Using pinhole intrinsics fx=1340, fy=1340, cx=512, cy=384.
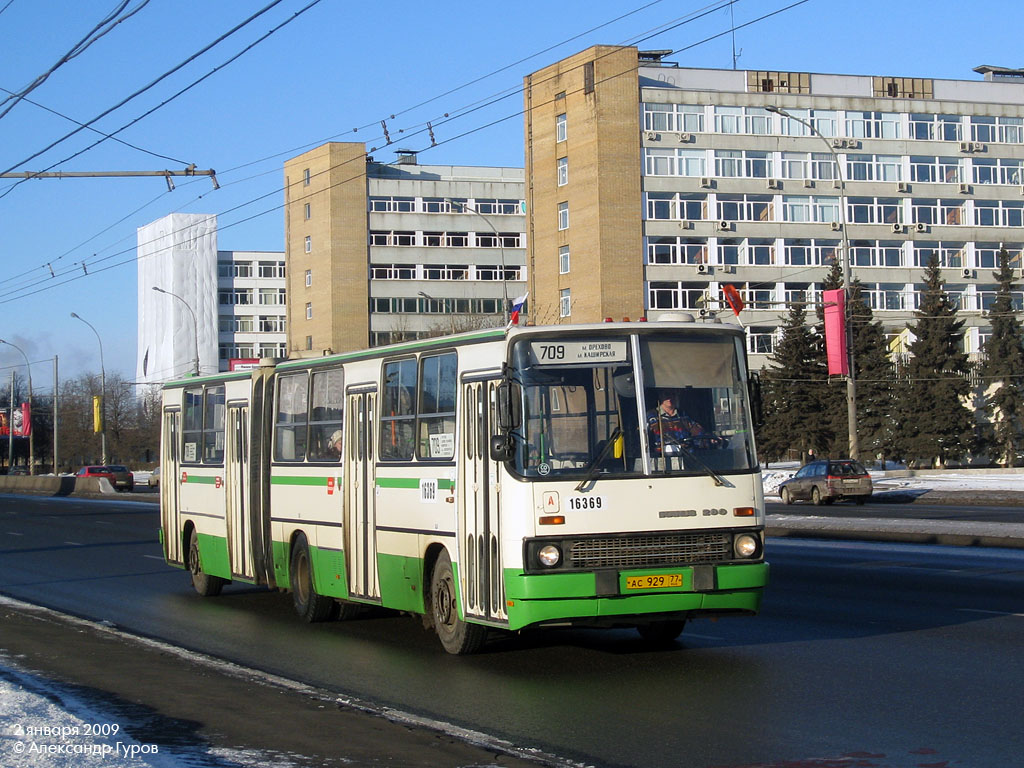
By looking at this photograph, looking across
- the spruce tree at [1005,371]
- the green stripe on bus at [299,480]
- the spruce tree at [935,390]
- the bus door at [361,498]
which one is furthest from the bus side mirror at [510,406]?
the spruce tree at [1005,371]

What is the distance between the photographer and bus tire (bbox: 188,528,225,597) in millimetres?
17797

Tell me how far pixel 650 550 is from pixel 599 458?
2.68 ft

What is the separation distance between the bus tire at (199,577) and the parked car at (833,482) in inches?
1082

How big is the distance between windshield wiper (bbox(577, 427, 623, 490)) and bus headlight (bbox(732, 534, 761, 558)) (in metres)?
1.28

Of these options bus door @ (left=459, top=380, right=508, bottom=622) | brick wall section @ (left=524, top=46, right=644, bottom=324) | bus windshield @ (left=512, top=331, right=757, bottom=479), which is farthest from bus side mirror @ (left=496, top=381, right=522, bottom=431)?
brick wall section @ (left=524, top=46, right=644, bottom=324)

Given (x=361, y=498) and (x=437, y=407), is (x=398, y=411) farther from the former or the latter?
(x=361, y=498)

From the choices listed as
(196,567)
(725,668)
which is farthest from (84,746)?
(196,567)

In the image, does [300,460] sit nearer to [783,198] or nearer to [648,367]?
Result: [648,367]

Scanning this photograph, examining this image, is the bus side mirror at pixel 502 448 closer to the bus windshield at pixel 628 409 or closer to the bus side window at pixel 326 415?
the bus windshield at pixel 628 409

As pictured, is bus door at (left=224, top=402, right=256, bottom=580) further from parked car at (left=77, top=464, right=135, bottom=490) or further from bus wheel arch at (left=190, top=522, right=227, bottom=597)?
parked car at (left=77, top=464, right=135, bottom=490)

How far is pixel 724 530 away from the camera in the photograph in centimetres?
1063

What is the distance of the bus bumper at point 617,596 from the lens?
10172 millimetres

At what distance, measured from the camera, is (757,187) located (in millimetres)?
76562

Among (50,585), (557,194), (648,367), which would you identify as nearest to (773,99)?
(557,194)
